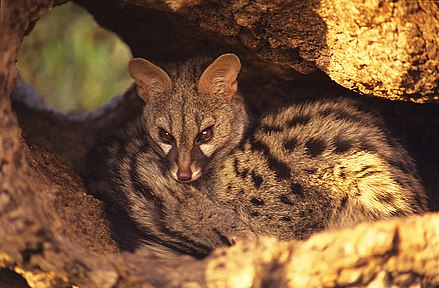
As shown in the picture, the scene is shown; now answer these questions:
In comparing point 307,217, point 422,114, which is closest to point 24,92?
point 307,217

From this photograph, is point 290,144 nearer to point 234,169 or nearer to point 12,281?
point 234,169

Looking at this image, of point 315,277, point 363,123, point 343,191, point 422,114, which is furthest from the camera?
point 422,114

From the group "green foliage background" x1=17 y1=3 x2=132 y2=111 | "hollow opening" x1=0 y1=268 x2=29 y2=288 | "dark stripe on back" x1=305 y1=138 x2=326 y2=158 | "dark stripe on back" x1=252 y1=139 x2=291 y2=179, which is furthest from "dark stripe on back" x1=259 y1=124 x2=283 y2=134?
"green foliage background" x1=17 y1=3 x2=132 y2=111

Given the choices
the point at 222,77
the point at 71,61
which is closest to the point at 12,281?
the point at 222,77

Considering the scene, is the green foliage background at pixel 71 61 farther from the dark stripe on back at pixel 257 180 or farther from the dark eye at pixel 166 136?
the dark stripe on back at pixel 257 180

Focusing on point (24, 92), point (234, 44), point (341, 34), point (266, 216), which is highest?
point (341, 34)

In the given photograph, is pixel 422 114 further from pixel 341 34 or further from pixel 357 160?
pixel 341 34

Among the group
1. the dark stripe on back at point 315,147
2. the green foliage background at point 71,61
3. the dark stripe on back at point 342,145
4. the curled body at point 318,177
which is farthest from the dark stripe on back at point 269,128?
the green foliage background at point 71,61
